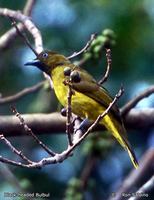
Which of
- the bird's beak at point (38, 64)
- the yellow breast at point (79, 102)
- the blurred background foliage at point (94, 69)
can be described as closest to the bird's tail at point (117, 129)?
the yellow breast at point (79, 102)

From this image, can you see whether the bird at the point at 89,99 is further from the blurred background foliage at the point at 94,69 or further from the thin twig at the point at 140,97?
the blurred background foliage at the point at 94,69

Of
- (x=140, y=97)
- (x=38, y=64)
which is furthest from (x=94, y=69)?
(x=140, y=97)

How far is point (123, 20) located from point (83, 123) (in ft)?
6.65

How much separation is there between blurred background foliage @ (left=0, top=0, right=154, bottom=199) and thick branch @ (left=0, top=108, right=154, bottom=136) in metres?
1.14

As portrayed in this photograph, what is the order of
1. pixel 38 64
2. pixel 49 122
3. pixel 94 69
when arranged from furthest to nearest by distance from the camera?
1. pixel 94 69
2. pixel 38 64
3. pixel 49 122

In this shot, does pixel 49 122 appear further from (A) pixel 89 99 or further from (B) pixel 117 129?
(B) pixel 117 129

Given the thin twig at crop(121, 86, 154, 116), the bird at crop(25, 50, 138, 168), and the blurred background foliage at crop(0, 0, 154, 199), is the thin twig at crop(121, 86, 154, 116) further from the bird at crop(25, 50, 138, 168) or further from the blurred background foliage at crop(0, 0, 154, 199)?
the blurred background foliage at crop(0, 0, 154, 199)

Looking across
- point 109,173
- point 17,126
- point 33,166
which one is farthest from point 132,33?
point 33,166

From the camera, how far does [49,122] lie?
5297 millimetres

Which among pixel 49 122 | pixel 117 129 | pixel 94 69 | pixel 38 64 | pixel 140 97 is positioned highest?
pixel 94 69

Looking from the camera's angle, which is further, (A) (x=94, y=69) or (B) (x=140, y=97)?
(A) (x=94, y=69)

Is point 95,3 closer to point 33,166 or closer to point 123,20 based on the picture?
point 123,20

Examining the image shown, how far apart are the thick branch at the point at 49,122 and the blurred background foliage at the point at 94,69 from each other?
1.14 m

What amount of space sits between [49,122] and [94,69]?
1780 mm
